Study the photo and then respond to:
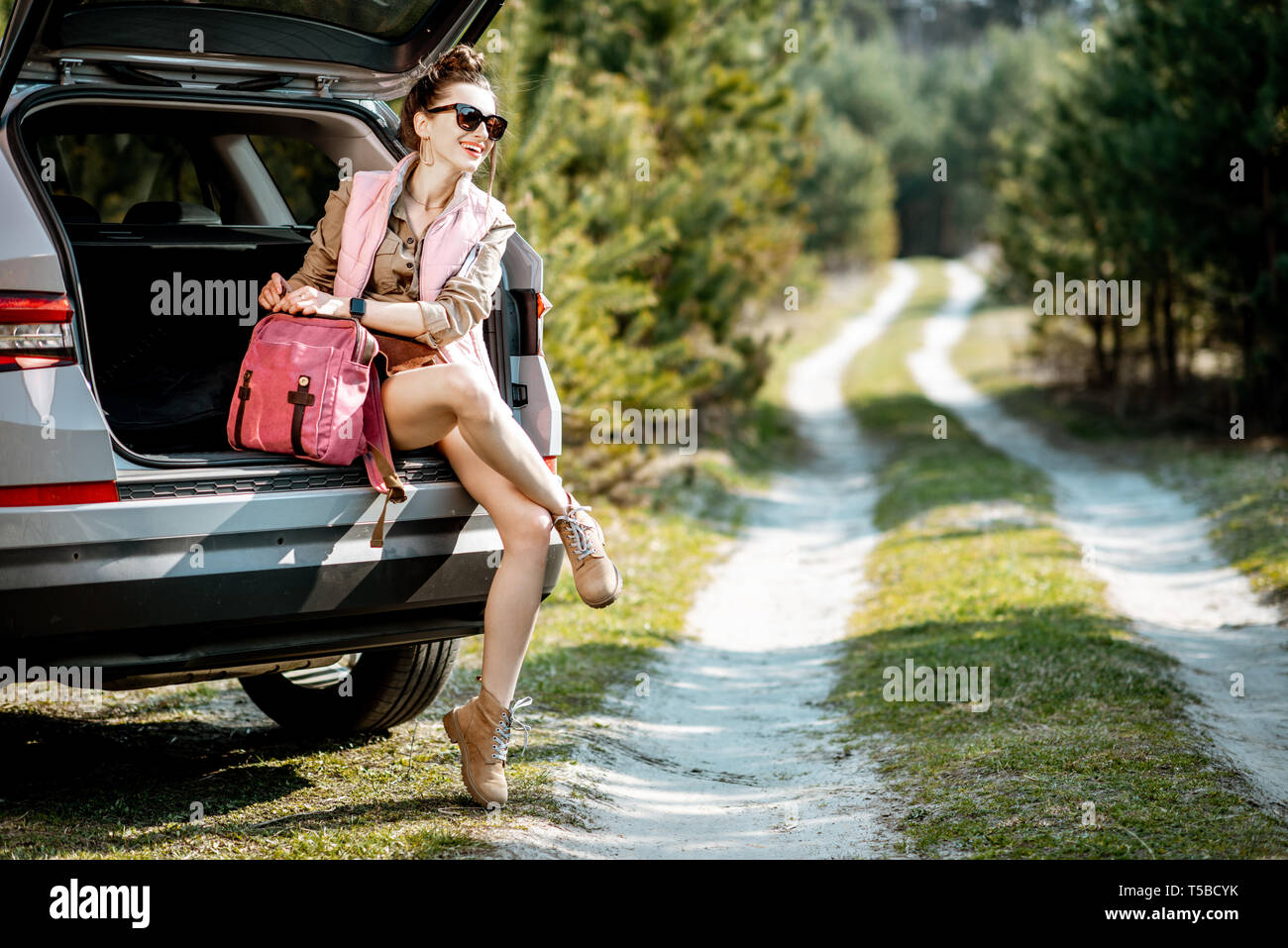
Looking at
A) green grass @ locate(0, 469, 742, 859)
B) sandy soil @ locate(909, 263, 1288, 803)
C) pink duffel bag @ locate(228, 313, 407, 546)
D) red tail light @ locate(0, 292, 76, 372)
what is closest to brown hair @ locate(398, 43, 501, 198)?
pink duffel bag @ locate(228, 313, 407, 546)

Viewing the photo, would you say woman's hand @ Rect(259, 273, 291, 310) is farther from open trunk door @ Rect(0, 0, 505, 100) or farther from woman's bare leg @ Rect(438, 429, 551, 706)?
open trunk door @ Rect(0, 0, 505, 100)

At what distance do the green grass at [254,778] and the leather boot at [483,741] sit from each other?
10cm

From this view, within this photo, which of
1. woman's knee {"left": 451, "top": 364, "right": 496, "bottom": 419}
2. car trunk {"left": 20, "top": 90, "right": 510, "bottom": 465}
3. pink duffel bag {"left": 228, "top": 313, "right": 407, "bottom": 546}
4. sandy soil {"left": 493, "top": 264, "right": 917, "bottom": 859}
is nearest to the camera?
pink duffel bag {"left": 228, "top": 313, "right": 407, "bottom": 546}

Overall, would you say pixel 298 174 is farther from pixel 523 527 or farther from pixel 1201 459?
pixel 1201 459

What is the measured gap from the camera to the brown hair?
4367 millimetres

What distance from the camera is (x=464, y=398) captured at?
4.06 meters

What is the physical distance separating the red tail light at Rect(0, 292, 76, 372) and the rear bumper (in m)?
0.40

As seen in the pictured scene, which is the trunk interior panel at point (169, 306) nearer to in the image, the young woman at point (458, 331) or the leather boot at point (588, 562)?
the young woman at point (458, 331)

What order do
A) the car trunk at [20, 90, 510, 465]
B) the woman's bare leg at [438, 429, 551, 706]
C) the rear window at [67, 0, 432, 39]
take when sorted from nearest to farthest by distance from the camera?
the woman's bare leg at [438, 429, 551, 706] → the rear window at [67, 0, 432, 39] → the car trunk at [20, 90, 510, 465]

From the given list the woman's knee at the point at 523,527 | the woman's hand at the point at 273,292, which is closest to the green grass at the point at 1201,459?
the woman's knee at the point at 523,527

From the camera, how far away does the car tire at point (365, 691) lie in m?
4.93

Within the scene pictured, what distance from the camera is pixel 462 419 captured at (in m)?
4.09

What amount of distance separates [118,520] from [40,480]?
22 centimetres

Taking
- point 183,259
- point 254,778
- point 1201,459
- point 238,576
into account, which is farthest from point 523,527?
point 1201,459
